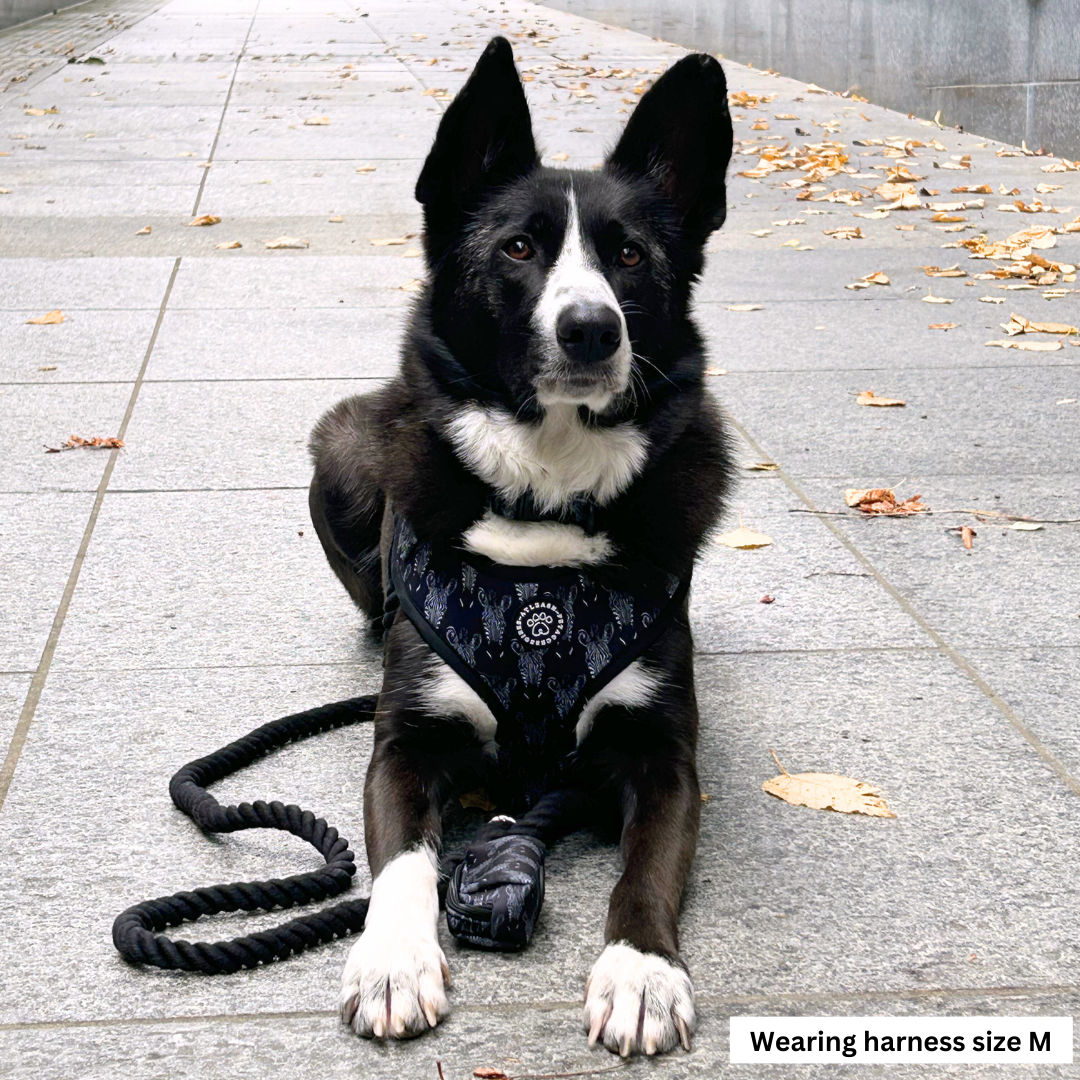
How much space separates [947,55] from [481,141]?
494 inches

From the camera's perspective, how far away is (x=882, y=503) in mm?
5375

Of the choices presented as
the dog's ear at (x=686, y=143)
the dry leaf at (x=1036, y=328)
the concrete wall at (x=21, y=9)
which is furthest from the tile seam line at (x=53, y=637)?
the concrete wall at (x=21, y=9)

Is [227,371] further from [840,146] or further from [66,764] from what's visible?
[840,146]

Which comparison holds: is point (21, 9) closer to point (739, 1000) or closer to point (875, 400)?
point (875, 400)

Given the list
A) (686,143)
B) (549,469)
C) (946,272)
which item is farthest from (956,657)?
(946,272)

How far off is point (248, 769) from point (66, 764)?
435 mm

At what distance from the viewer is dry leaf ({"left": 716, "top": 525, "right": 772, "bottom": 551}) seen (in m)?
5.12

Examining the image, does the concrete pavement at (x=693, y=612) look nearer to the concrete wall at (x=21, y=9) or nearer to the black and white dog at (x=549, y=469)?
the black and white dog at (x=549, y=469)

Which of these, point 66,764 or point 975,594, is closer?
point 66,764

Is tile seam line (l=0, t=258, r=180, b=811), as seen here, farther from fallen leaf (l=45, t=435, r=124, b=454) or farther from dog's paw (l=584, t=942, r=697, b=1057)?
dog's paw (l=584, t=942, r=697, b=1057)

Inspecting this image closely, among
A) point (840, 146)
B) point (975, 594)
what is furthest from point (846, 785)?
point (840, 146)

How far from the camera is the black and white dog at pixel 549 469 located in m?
3.28

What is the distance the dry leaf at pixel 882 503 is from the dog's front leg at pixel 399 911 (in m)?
2.59

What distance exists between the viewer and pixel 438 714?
10.9ft
